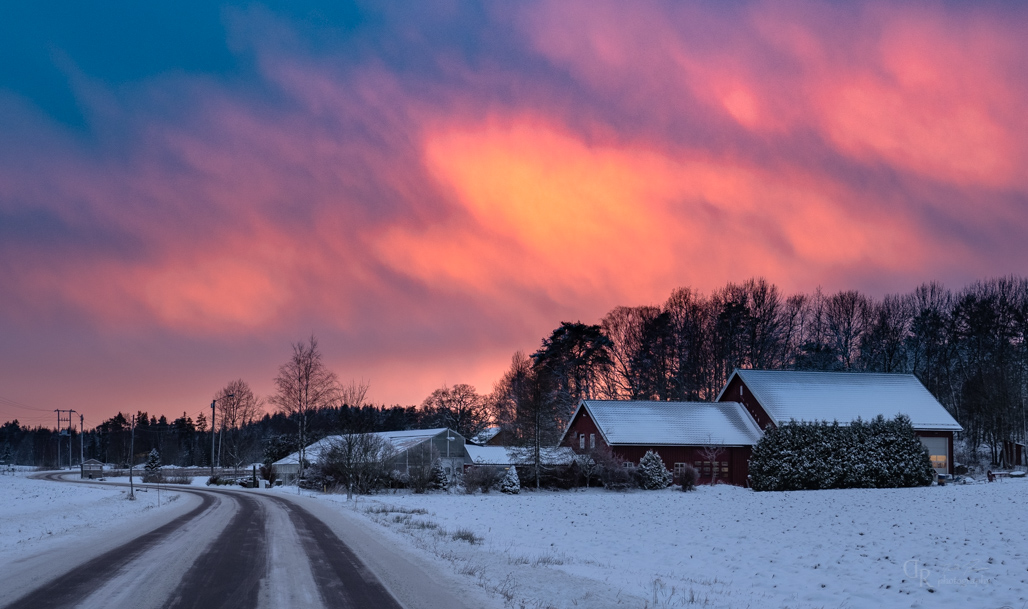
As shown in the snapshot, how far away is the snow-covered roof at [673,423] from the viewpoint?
5206 centimetres

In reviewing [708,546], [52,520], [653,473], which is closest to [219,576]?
[708,546]

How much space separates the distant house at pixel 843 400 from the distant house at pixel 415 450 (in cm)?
2286

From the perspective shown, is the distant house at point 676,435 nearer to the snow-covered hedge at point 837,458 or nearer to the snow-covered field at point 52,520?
the snow-covered hedge at point 837,458

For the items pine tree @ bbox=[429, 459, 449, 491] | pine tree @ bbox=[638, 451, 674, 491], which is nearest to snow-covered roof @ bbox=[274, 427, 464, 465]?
pine tree @ bbox=[429, 459, 449, 491]

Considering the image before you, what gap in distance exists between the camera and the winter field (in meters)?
12.6

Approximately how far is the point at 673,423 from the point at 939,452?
2005 centimetres

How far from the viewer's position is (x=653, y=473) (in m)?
47.5

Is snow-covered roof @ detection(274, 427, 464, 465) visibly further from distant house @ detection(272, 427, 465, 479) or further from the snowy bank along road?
the snowy bank along road

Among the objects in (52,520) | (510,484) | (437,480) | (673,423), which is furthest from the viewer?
(673,423)

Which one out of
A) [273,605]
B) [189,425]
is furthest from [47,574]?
[189,425]

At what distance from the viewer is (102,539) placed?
1878cm

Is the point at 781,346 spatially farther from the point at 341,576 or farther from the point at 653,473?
the point at 341,576

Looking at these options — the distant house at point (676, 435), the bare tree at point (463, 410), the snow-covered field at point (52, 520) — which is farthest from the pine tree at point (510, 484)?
the bare tree at point (463, 410)

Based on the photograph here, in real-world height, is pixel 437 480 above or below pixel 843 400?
below
